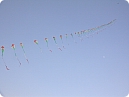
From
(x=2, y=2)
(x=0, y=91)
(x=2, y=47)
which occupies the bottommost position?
(x=0, y=91)

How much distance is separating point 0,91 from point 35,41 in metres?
0.88

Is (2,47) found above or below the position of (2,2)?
below

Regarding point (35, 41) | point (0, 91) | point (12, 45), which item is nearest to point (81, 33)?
point (35, 41)

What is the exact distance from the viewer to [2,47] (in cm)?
421

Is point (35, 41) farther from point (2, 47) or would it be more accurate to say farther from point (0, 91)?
point (0, 91)

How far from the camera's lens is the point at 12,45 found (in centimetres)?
424

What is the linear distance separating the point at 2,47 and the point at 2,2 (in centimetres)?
65

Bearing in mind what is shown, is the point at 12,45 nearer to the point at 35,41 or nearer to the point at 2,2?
the point at 35,41

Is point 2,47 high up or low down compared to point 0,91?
up

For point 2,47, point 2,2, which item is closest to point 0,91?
point 2,47

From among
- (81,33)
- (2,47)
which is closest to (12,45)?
(2,47)

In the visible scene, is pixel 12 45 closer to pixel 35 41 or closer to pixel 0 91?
pixel 35 41

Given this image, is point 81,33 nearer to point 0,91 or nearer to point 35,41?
point 35,41

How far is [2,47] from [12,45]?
0.48 feet
